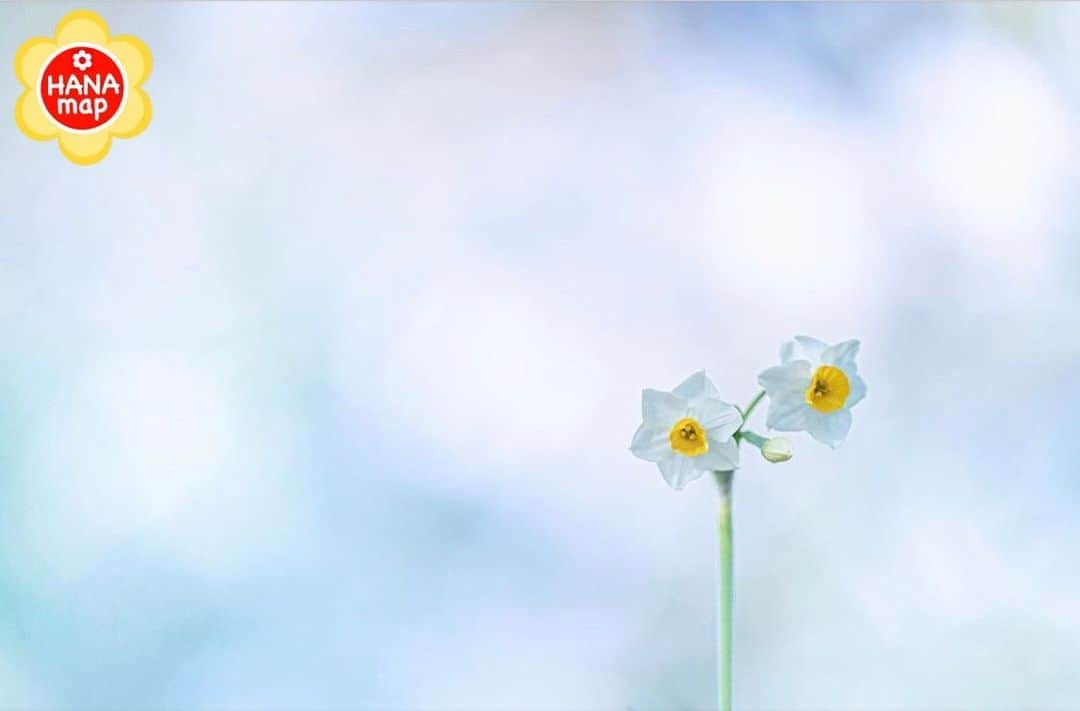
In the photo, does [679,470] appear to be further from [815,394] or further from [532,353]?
[532,353]

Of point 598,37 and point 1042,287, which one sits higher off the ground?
point 598,37

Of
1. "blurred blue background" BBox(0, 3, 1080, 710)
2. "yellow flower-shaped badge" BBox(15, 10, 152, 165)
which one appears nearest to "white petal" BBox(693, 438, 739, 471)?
"blurred blue background" BBox(0, 3, 1080, 710)

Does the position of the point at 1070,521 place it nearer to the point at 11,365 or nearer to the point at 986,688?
the point at 986,688

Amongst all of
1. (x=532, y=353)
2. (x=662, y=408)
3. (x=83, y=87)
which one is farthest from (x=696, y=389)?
(x=83, y=87)

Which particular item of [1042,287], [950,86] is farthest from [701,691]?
[950,86]

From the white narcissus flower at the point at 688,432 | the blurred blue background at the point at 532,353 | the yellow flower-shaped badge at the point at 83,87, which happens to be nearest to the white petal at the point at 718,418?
the white narcissus flower at the point at 688,432

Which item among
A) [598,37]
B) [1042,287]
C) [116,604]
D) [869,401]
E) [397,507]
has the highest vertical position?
[598,37]
